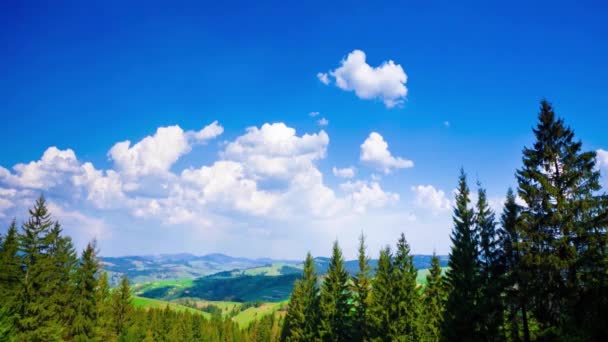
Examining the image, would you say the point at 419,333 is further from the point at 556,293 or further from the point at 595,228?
the point at 595,228

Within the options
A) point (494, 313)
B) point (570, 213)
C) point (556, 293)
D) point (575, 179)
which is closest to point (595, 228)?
point (570, 213)

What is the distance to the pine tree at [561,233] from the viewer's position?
21.7 meters

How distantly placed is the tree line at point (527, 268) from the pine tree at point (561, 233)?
0.06 meters

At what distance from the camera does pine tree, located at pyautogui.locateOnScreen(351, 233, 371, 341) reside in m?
40.7

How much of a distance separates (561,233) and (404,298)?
584 inches

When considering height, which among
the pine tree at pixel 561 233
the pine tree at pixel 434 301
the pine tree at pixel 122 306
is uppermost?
the pine tree at pixel 561 233

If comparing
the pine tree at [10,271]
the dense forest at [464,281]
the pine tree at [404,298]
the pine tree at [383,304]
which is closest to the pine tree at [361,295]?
the dense forest at [464,281]

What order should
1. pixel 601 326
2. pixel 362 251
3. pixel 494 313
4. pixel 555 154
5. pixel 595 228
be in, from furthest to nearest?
1. pixel 362 251
2. pixel 494 313
3. pixel 555 154
4. pixel 595 228
5. pixel 601 326

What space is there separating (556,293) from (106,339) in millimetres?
43713

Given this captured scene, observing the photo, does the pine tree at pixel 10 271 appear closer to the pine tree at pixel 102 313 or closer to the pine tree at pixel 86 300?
the pine tree at pixel 86 300

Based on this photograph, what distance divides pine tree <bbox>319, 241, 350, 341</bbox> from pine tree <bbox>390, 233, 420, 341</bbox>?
9231mm

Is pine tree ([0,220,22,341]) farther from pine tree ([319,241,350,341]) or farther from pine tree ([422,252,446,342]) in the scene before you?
pine tree ([422,252,446,342])

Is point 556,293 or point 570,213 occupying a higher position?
point 570,213

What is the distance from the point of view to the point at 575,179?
23422 mm
